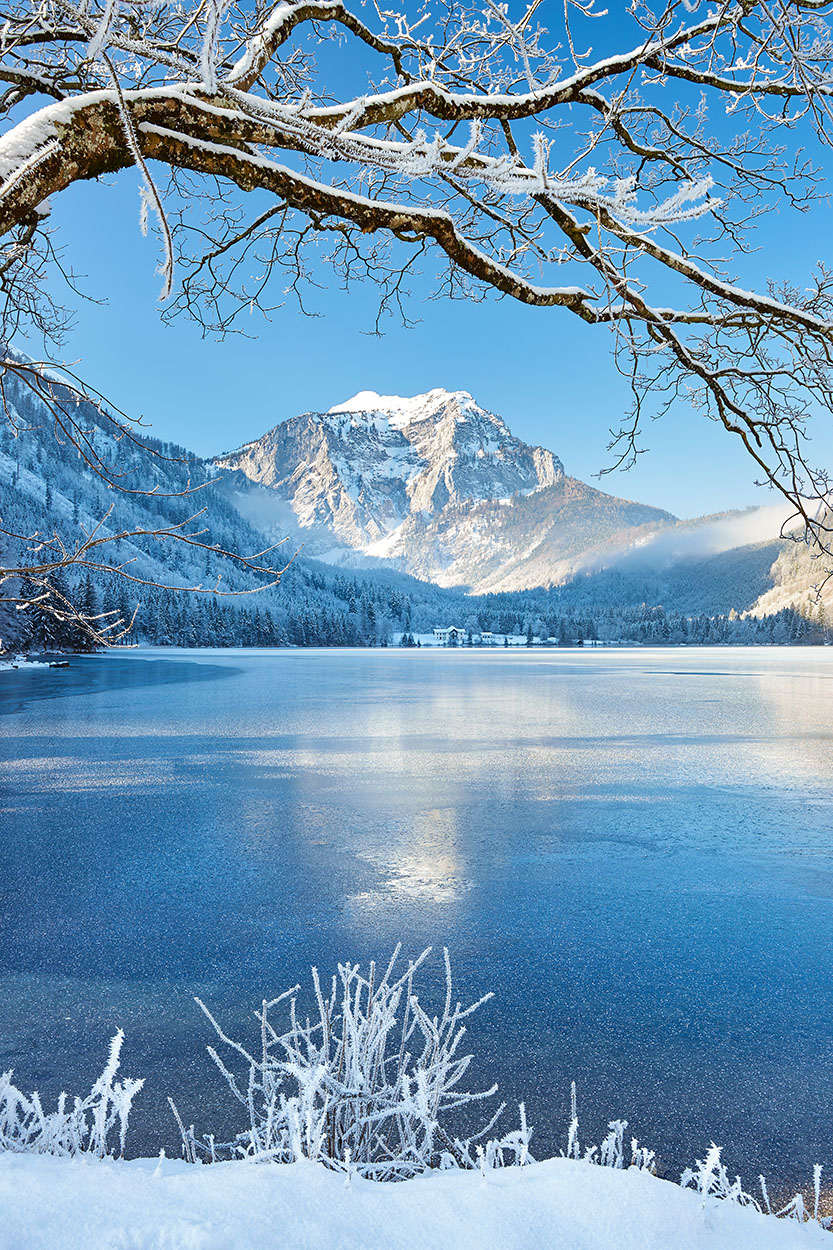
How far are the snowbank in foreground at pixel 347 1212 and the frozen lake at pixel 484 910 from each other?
4.85ft

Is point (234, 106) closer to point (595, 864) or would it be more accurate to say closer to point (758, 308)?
point (758, 308)

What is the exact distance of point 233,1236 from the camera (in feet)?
5.42

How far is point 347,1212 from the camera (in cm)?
180

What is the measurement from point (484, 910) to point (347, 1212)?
4.58m

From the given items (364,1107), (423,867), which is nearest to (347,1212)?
(364,1107)

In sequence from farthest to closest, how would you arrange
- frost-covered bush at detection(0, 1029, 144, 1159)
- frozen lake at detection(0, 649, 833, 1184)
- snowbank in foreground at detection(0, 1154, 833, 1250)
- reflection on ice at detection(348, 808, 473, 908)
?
reflection on ice at detection(348, 808, 473, 908) → frozen lake at detection(0, 649, 833, 1184) → frost-covered bush at detection(0, 1029, 144, 1159) → snowbank in foreground at detection(0, 1154, 833, 1250)

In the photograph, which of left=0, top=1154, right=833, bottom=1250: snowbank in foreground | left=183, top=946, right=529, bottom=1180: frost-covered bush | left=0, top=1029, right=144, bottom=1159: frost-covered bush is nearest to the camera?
left=0, top=1154, right=833, bottom=1250: snowbank in foreground

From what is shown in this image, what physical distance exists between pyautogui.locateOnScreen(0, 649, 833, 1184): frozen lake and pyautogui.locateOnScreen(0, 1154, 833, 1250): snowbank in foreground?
1.48 m

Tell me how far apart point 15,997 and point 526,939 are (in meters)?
3.47

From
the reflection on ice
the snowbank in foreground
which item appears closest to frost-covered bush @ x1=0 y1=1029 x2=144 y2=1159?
the snowbank in foreground

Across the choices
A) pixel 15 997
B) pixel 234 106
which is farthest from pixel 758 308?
pixel 15 997

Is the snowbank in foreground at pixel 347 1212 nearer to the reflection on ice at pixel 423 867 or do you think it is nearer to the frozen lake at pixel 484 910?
the frozen lake at pixel 484 910

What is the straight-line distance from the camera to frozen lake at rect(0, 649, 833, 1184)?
3.79 meters

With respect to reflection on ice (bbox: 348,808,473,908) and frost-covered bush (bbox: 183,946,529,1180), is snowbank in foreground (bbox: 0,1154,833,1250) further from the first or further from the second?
reflection on ice (bbox: 348,808,473,908)
